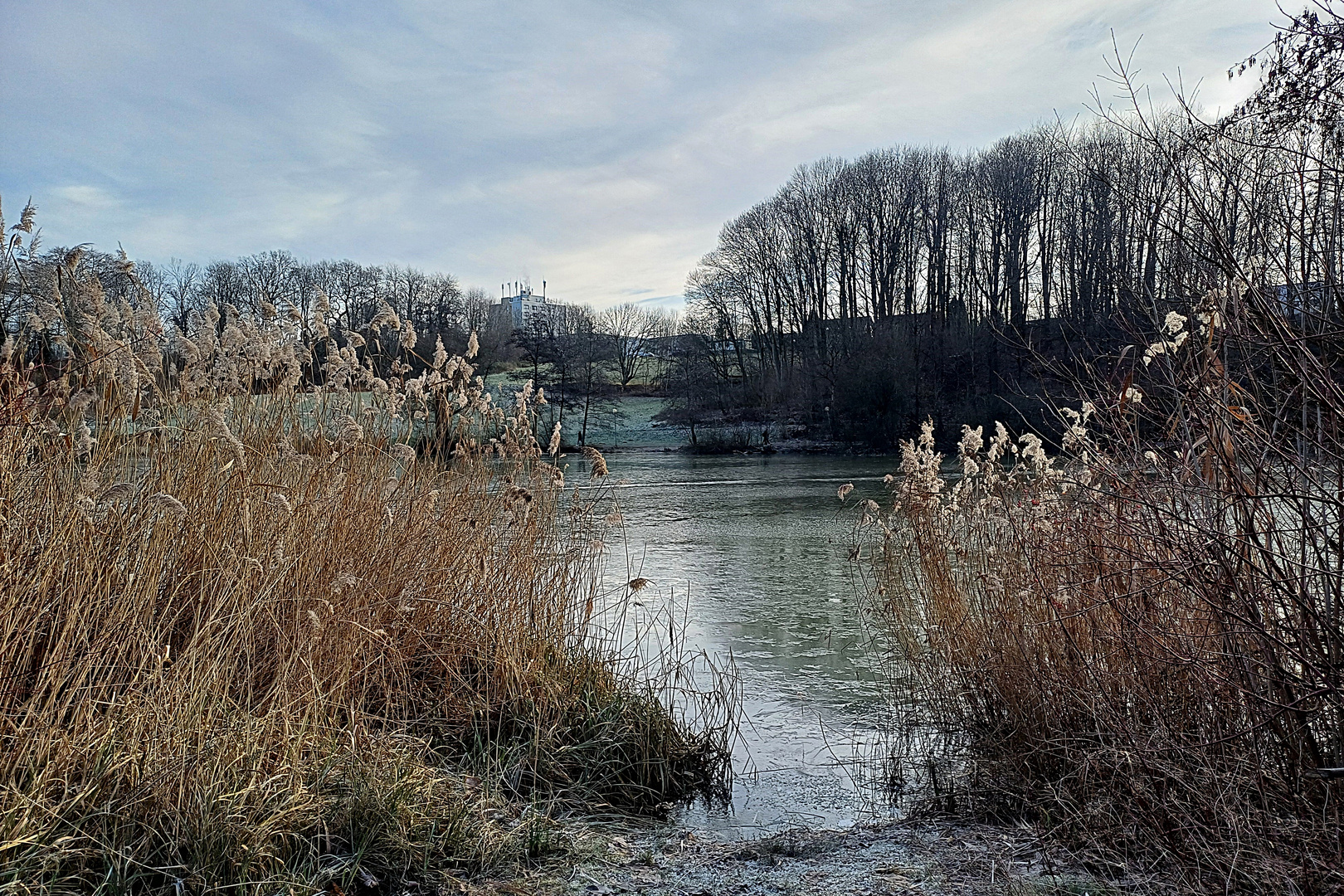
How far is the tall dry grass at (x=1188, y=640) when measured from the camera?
2221mm

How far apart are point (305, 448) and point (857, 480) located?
16.0m

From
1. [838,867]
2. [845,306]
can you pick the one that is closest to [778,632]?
[838,867]

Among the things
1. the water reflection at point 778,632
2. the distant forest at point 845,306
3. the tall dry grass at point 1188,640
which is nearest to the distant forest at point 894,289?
the distant forest at point 845,306

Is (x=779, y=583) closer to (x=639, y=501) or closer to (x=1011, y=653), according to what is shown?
(x=1011, y=653)

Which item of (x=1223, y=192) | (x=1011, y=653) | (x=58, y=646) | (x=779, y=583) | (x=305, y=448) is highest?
(x=1223, y=192)

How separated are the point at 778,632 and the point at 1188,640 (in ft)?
13.0

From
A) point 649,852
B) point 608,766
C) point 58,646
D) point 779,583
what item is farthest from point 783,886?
point 779,583

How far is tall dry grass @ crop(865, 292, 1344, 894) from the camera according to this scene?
2221 mm

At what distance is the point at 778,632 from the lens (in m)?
6.66

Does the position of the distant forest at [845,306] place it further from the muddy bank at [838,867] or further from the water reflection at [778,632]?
the muddy bank at [838,867]

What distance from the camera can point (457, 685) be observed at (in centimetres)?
429

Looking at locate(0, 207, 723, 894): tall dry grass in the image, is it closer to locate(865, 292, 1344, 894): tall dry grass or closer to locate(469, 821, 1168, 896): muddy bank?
locate(469, 821, 1168, 896): muddy bank

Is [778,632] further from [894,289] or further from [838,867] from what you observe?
[894,289]

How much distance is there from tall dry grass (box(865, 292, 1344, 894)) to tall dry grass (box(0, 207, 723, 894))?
1.33m
